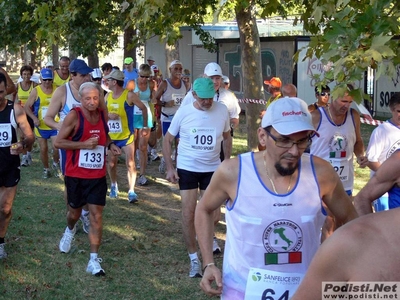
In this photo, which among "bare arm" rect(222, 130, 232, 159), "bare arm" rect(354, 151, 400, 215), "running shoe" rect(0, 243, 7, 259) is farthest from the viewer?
"bare arm" rect(222, 130, 232, 159)

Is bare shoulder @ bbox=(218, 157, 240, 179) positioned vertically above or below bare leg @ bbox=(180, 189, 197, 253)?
above

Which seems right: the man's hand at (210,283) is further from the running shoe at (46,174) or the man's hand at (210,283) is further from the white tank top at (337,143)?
the running shoe at (46,174)

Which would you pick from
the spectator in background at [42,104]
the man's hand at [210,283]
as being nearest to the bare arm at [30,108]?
the spectator in background at [42,104]

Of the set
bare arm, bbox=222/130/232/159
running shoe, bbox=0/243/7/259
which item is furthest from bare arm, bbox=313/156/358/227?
running shoe, bbox=0/243/7/259

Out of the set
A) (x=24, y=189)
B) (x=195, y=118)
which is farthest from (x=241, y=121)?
(x=195, y=118)

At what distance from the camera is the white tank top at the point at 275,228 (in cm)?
359

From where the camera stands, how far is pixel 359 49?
3.84 metres

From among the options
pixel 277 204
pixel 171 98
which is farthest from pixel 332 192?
pixel 171 98

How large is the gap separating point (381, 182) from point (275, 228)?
1197 mm

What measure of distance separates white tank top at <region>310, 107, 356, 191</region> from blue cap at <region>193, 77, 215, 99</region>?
1143 millimetres

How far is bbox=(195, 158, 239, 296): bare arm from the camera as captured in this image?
3.76 meters

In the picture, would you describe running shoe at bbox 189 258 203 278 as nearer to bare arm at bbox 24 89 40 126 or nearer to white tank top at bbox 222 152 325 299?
white tank top at bbox 222 152 325 299

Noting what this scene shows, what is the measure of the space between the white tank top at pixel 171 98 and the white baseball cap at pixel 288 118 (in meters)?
9.03

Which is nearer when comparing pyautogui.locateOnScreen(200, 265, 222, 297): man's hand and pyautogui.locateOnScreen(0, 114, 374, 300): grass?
pyautogui.locateOnScreen(200, 265, 222, 297): man's hand
